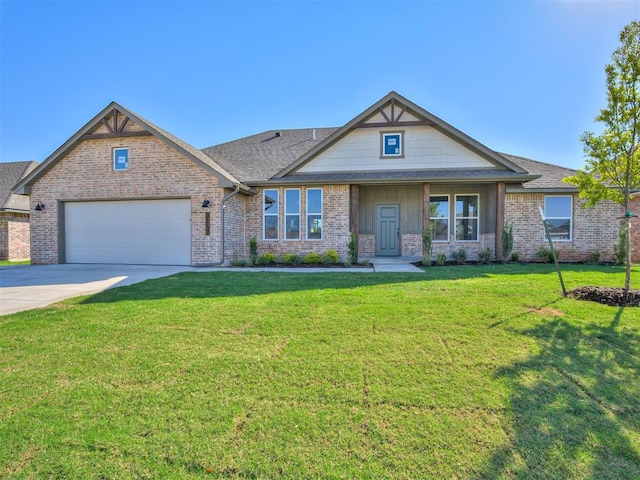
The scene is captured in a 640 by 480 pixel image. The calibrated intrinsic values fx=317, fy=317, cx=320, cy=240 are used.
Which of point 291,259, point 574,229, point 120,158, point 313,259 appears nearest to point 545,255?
point 574,229

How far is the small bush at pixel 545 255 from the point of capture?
452 inches

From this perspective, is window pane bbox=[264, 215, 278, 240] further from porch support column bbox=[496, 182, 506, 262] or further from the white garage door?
porch support column bbox=[496, 182, 506, 262]

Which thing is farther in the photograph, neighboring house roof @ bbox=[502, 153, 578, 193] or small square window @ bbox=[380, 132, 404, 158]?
small square window @ bbox=[380, 132, 404, 158]

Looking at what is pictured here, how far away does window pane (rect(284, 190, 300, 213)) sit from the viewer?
12.5m

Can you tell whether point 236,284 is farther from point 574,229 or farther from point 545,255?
point 574,229

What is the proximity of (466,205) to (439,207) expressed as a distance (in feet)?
3.53

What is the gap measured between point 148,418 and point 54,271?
35.2 ft

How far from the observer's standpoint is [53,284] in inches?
307

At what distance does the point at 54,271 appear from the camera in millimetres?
10266

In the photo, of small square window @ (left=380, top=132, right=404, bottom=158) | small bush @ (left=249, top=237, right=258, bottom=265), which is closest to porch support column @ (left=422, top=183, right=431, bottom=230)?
small square window @ (left=380, top=132, right=404, bottom=158)

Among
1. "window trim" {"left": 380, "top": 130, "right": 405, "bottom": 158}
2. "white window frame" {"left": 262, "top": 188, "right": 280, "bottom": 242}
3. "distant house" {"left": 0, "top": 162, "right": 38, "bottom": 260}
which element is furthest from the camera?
"distant house" {"left": 0, "top": 162, "right": 38, "bottom": 260}

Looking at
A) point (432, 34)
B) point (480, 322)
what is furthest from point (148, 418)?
point (432, 34)

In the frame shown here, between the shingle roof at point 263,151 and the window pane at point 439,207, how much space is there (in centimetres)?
608

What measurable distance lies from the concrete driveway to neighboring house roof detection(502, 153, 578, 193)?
43.1 feet
